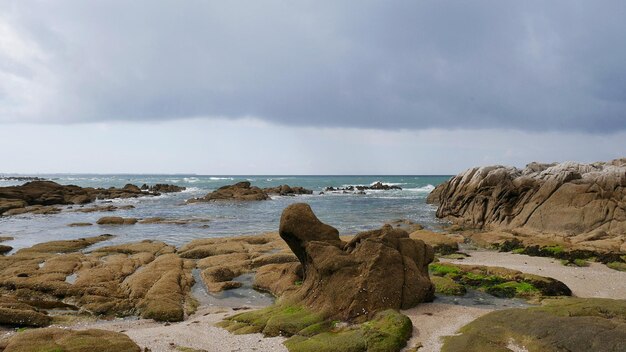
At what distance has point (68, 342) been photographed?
9.79 m

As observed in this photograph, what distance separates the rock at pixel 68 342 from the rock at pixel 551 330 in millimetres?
7941

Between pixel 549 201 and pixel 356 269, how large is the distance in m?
26.5

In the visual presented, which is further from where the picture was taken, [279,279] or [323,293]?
[279,279]

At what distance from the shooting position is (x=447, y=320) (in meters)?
11.9

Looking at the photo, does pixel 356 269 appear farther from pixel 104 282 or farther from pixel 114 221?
pixel 114 221

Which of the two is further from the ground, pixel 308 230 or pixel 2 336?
pixel 308 230

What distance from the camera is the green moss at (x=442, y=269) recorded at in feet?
61.7

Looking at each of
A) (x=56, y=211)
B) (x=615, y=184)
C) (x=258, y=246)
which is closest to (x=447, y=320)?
(x=258, y=246)

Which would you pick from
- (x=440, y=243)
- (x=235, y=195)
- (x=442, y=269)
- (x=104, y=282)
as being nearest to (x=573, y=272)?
(x=442, y=269)

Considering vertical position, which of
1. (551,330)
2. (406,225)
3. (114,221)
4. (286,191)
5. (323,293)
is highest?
(551,330)

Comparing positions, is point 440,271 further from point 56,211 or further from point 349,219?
point 56,211

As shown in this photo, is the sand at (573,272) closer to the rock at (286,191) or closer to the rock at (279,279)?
the rock at (279,279)

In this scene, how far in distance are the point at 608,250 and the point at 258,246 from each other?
2133cm

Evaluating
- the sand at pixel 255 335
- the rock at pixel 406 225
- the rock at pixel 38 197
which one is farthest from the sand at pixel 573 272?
the rock at pixel 38 197
